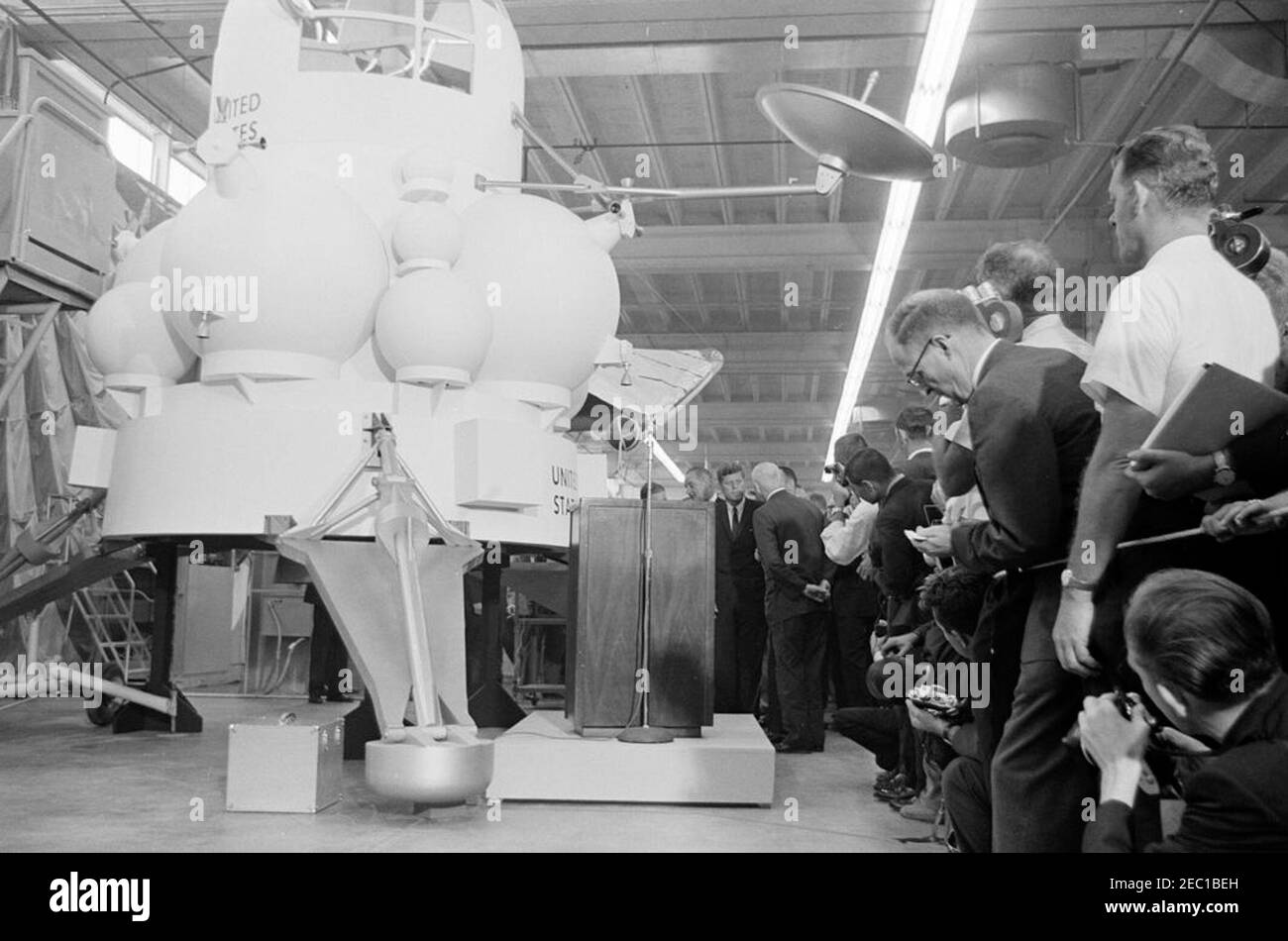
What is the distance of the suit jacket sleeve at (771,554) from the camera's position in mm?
6656

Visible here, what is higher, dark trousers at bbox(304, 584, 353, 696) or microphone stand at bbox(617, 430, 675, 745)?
microphone stand at bbox(617, 430, 675, 745)

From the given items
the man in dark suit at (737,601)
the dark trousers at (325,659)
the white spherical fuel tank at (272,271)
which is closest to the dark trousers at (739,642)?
the man in dark suit at (737,601)

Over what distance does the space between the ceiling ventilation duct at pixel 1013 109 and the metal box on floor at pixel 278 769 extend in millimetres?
7380

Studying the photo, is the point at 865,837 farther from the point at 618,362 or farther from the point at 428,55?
the point at 428,55

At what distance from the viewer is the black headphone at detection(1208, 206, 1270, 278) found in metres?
2.71

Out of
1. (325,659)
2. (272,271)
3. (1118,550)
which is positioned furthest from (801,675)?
(1118,550)

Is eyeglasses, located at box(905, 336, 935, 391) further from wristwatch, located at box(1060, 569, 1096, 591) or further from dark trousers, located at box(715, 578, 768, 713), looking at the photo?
dark trousers, located at box(715, 578, 768, 713)

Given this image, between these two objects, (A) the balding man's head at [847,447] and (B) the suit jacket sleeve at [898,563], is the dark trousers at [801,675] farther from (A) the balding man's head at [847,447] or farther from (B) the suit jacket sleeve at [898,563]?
(B) the suit jacket sleeve at [898,563]

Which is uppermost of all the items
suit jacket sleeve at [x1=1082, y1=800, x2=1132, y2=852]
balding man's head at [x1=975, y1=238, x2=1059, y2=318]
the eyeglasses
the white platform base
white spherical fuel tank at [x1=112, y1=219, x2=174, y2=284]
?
white spherical fuel tank at [x1=112, y1=219, x2=174, y2=284]

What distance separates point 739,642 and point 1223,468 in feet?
18.4

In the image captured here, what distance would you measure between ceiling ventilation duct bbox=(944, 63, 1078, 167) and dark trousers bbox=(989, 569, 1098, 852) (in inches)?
289

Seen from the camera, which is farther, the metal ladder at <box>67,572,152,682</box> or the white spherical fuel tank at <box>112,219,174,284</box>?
the metal ladder at <box>67,572,152,682</box>

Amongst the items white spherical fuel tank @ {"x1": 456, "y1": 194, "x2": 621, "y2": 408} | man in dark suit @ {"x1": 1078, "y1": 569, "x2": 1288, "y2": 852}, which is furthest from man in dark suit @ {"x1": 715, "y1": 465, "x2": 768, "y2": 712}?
man in dark suit @ {"x1": 1078, "y1": 569, "x2": 1288, "y2": 852}

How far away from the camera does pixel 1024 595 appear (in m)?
3.12
